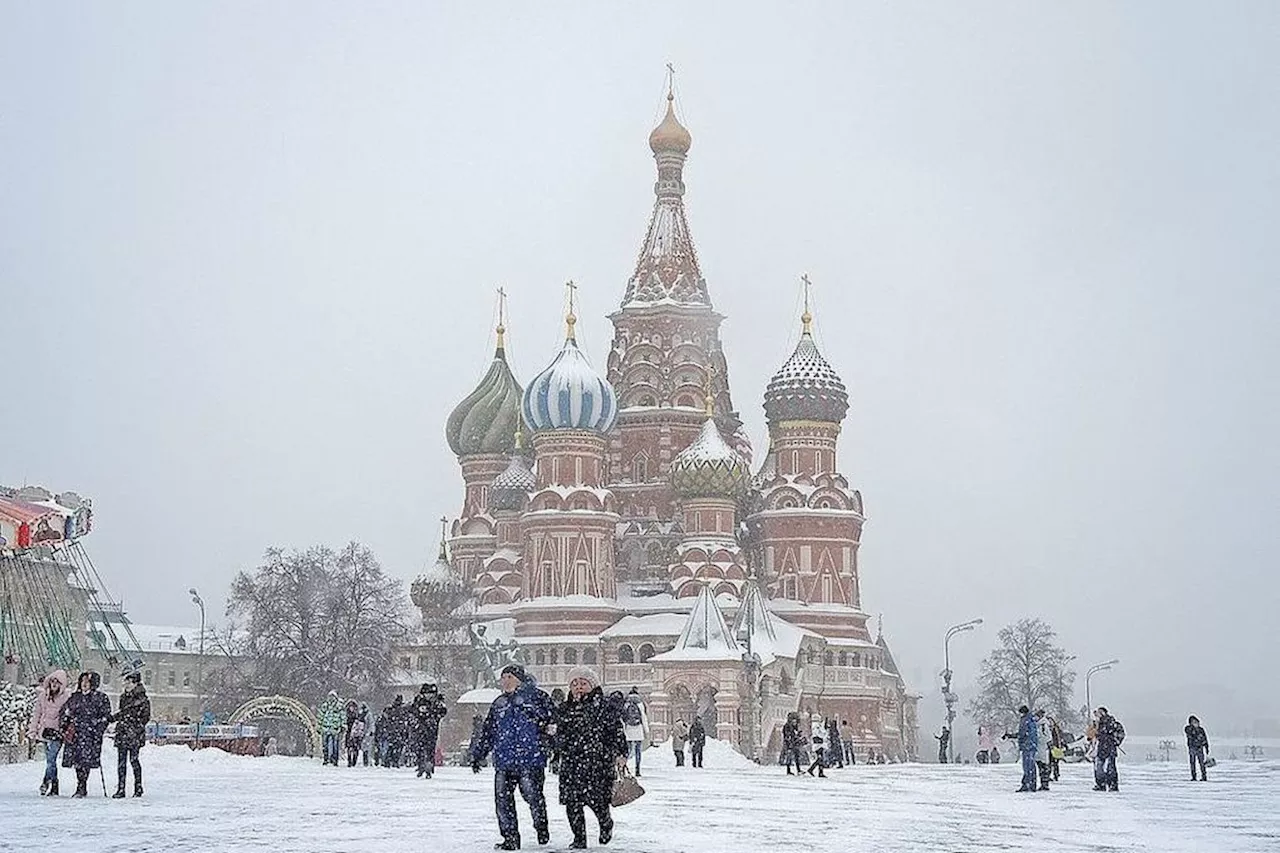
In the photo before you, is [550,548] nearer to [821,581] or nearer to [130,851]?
[821,581]

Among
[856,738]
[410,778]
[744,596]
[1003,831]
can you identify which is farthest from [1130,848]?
[856,738]

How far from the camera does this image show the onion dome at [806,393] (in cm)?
6562

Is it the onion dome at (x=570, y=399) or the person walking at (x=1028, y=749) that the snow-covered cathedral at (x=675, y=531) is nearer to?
the onion dome at (x=570, y=399)

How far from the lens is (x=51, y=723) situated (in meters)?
18.4

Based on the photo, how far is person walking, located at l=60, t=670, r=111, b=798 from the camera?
17672 mm

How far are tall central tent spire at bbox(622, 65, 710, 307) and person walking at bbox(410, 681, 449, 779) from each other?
43603 millimetres

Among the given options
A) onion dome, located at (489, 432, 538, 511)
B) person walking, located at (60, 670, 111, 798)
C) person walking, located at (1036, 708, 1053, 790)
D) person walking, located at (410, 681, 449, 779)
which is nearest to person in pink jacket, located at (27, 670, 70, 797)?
person walking, located at (60, 670, 111, 798)

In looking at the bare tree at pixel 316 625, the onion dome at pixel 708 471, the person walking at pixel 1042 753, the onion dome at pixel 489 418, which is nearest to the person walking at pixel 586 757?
the person walking at pixel 1042 753

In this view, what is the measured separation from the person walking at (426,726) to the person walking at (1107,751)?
9.72 m

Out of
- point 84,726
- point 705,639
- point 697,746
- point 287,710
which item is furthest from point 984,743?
point 84,726

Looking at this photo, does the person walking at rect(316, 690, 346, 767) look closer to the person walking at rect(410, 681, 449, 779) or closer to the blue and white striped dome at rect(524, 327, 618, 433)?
the person walking at rect(410, 681, 449, 779)

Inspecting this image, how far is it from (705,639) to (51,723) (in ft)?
127

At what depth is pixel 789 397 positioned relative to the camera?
65.8 m

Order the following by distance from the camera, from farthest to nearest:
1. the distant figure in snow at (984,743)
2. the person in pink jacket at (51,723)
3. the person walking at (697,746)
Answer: the distant figure in snow at (984,743) < the person walking at (697,746) < the person in pink jacket at (51,723)
